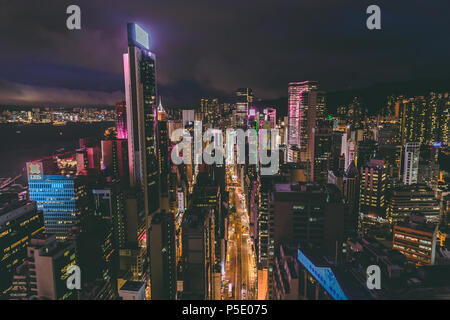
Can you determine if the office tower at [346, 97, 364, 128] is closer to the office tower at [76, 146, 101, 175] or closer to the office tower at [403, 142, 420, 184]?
the office tower at [403, 142, 420, 184]

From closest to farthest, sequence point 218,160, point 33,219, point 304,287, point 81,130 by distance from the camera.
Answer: point 304,287 < point 33,219 < point 81,130 < point 218,160

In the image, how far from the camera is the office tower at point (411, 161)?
1570cm

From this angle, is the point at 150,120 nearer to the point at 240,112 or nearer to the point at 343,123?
the point at 240,112

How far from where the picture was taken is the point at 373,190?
45.7 ft

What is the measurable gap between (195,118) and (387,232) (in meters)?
25.6

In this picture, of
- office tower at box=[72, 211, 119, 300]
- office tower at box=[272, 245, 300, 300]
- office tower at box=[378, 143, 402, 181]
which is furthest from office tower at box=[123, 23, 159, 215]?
office tower at box=[378, 143, 402, 181]

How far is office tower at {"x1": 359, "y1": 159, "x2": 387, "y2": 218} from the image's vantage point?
45.3 ft

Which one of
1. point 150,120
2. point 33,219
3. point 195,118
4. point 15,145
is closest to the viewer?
point 33,219

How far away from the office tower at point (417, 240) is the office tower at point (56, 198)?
13061mm

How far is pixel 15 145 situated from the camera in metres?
12.2

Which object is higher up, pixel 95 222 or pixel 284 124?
pixel 284 124

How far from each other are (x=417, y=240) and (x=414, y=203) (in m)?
4.84

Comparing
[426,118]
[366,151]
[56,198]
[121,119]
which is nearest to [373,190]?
[366,151]

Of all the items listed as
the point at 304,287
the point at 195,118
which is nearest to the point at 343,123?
the point at 195,118
